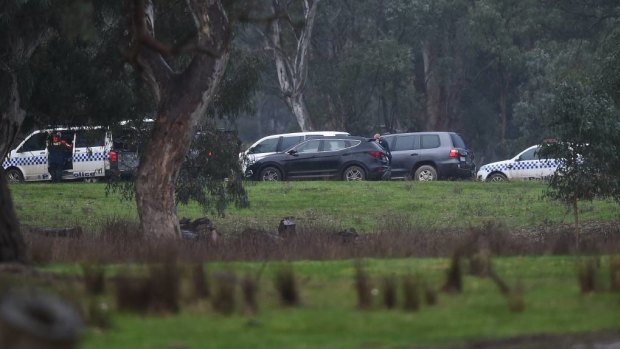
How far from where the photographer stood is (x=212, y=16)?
2177 centimetres

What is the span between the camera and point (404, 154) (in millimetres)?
42375

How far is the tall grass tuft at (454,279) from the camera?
13078mm

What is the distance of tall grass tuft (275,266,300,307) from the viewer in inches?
481

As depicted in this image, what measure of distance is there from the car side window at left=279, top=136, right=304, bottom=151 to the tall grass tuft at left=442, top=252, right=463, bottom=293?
29.2m

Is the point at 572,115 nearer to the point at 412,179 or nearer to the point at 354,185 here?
the point at 354,185

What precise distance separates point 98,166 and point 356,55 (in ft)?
78.5

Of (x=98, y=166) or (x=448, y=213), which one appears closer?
(x=448, y=213)

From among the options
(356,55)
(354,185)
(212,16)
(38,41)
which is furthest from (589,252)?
(356,55)

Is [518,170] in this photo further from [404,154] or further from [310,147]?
[310,147]

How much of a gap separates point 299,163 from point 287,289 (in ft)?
91.5

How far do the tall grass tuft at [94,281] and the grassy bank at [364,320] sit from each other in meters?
1.12

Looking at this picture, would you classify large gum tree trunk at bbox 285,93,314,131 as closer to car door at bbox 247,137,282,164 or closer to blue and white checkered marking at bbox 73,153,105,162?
car door at bbox 247,137,282,164

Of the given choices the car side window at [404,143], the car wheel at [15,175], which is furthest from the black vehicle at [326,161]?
the car wheel at [15,175]

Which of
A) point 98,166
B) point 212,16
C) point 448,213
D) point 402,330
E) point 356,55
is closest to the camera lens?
point 402,330
